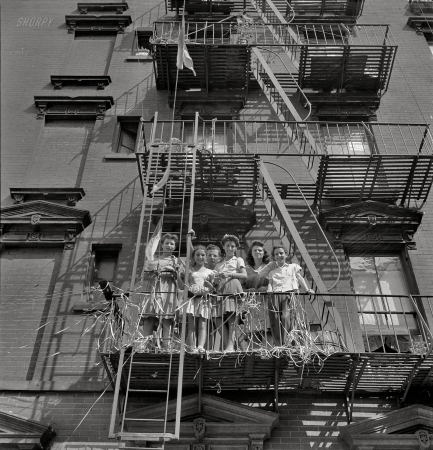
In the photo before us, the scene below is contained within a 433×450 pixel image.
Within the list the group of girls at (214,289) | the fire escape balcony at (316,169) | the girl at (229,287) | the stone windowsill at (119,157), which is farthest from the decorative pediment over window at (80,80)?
the girl at (229,287)

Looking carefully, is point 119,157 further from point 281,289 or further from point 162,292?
point 281,289

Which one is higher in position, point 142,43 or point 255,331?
point 142,43

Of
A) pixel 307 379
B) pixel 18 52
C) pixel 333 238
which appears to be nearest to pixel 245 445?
pixel 307 379

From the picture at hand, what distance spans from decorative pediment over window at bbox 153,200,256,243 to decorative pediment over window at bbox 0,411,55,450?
4.66 m

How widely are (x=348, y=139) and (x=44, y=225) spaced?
6.98m

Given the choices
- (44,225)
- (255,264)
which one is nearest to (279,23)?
(255,264)

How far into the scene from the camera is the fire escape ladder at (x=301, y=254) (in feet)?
34.1

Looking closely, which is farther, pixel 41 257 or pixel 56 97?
pixel 56 97

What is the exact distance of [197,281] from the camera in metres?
10.5

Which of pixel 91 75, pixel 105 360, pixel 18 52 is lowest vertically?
pixel 105 360

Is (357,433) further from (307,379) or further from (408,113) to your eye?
(408,113)

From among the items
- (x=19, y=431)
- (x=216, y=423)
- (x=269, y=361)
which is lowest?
(x=19, y=431)

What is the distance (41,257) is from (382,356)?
21.5ft

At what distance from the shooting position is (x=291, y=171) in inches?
557
